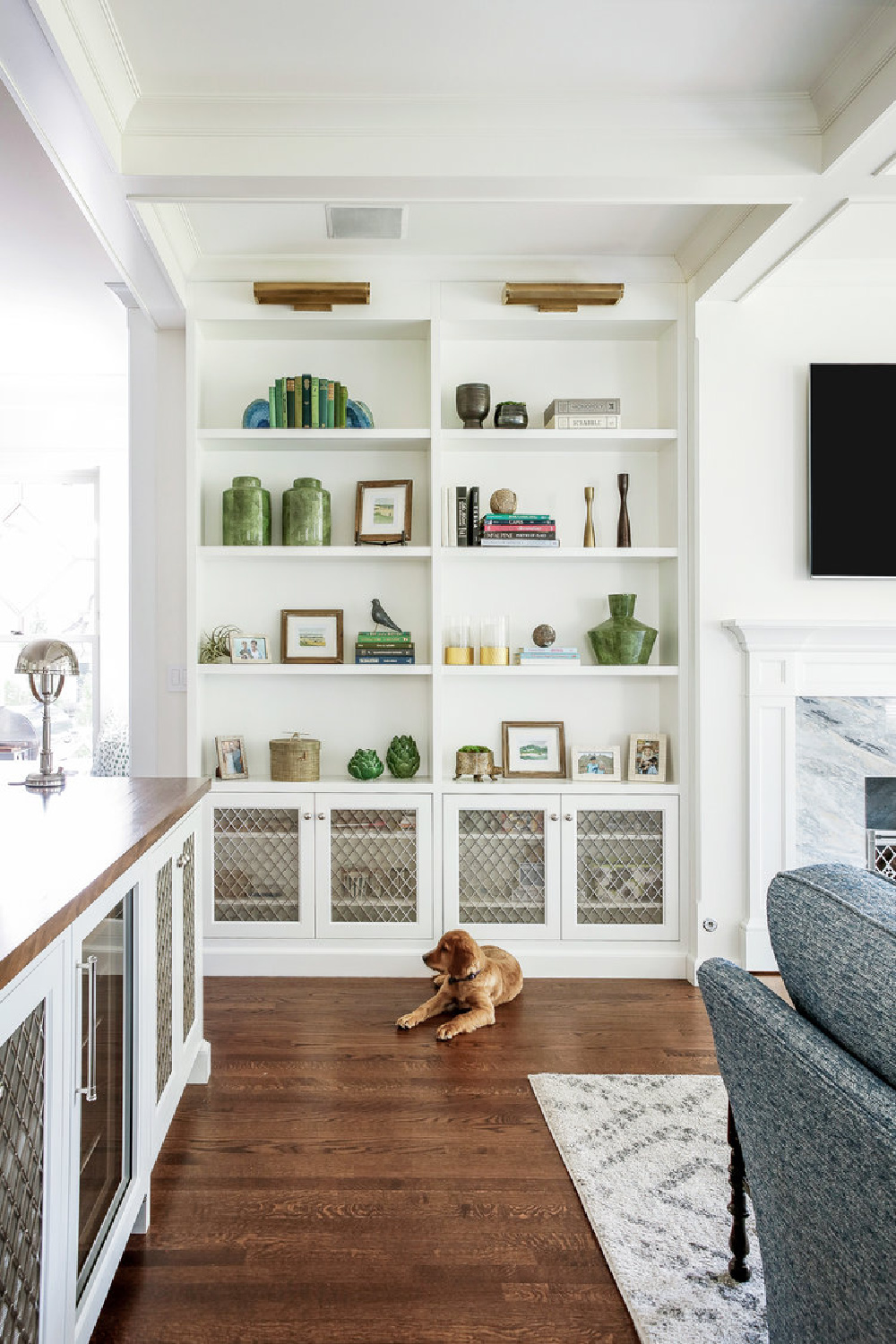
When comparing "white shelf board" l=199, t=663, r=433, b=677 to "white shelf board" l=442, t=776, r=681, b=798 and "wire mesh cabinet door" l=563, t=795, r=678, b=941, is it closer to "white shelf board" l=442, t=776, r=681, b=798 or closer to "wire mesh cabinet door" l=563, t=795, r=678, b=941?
"white shelf board" l=442, t=776, r=681, b=798

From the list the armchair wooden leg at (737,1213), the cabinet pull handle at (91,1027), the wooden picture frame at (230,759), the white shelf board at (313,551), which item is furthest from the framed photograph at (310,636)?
the armchair wooden leg at (737,1213)

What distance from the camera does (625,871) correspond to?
348 centimetres

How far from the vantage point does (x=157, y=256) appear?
2.98 meters

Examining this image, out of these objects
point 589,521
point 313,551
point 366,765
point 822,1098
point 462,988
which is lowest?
point 462,988

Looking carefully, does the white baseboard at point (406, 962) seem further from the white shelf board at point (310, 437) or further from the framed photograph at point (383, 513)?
the white shelf board at point (310, 437)

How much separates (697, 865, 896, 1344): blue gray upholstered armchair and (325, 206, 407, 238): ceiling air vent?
256cm

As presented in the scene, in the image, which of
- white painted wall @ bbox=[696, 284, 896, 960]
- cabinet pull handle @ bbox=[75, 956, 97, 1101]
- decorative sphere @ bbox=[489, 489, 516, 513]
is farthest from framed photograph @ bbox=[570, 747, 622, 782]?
cabinet pull handle @ bbox=[75, 956, 97, 1101]

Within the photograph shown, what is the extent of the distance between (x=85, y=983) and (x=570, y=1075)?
1.62 m

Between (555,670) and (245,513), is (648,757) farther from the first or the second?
(245,513)

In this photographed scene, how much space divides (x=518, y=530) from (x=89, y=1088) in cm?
256

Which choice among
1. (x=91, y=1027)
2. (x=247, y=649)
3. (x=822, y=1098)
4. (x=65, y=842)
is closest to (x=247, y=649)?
(x=247, y=649)

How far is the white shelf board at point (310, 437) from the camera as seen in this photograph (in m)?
3.44

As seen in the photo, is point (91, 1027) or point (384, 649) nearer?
point (91, 1027)

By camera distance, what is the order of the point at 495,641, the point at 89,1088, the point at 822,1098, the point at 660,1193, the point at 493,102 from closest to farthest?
the point at 822,1098 < the point at 89,1088 < the point at 660,1193 < the point at 493,102 < the point at 495,641
